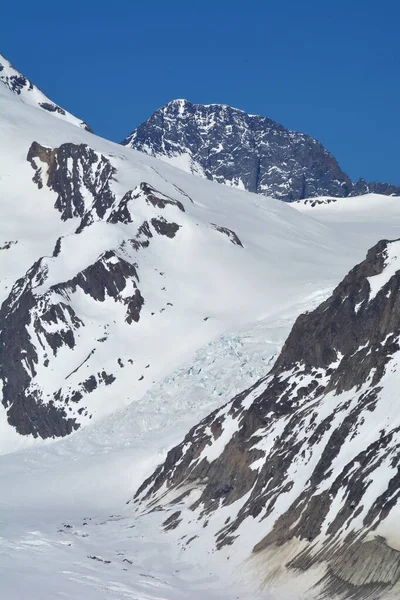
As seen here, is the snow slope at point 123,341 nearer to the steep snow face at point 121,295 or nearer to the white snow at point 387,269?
the steep snow face at point 121,295

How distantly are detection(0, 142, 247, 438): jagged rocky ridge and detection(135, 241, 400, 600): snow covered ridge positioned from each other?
129 feet

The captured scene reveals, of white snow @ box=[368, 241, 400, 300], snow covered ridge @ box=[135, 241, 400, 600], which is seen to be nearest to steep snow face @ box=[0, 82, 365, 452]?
snow covered ridge @ box=[135, 241, 400, 600]

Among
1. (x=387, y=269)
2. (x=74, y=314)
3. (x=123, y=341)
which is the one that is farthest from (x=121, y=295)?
(x=387, y=269)

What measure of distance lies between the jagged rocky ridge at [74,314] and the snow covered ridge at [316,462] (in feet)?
129

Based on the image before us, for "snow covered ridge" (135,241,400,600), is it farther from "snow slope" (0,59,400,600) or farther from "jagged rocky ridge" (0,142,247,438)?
"jagged rocky ridge" (0,142,247,438)

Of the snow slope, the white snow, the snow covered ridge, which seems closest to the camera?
the snow covered ridge

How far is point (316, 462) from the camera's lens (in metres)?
69.9

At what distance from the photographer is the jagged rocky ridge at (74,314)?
456ft

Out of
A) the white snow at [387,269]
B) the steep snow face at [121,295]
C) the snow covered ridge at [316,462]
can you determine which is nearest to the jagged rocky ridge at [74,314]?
the steep snow face at [121,295]

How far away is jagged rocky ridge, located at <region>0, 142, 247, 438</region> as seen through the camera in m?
139

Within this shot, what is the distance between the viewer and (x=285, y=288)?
148375 millimetres

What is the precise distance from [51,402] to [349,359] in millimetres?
64421

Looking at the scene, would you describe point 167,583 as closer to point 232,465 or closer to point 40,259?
point 232,465

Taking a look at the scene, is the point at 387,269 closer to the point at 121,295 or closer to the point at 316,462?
the point at 316,462
